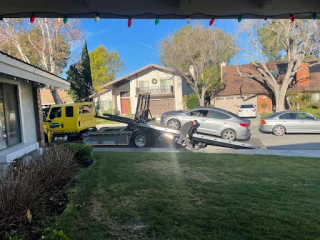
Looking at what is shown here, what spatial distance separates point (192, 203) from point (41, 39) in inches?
879

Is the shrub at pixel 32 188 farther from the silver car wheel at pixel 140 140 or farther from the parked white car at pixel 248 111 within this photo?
the parked white car at pixel 248 111

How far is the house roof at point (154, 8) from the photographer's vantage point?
3.40 m

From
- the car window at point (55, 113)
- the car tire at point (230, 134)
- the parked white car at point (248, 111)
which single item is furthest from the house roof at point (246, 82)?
the car window at point (55, 113)

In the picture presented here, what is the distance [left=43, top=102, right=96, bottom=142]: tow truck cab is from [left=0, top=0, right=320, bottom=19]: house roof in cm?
979

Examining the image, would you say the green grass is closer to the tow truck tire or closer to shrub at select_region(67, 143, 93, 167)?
shrub at select_region(67, 143, 93, 167)

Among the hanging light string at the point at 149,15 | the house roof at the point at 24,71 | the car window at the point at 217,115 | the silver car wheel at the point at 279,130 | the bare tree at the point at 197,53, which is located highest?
the bare tree at the point at 197,53

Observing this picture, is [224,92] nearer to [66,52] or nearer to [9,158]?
[66,52]

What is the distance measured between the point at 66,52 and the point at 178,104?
17.2m

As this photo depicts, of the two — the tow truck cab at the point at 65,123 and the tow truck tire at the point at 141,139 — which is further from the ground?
the tow truck cab at the point at 65,123

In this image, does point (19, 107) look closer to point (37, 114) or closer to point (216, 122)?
point (37, 114)

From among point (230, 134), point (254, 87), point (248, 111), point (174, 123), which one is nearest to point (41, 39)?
point (174, 123)

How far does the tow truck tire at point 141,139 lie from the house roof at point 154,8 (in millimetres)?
8791

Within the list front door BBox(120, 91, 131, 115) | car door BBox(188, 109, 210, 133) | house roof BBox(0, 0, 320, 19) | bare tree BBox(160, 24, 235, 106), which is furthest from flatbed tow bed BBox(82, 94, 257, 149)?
front door BBox(120, 91, 131, 115)

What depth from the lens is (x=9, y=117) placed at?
22.3 feet
